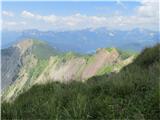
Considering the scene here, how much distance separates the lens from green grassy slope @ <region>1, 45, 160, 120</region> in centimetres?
782

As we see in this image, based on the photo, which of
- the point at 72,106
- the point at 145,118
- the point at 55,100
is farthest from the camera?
the point at 55,100

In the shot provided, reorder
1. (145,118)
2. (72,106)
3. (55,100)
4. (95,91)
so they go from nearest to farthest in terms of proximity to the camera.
Answer: 1. (145,118)
2. (72,106)
3. (55,100)
4. (95,91)

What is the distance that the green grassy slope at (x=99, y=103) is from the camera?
7.82 meters

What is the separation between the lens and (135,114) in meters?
7.57

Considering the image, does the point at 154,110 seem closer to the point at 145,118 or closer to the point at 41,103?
the point at 145,118

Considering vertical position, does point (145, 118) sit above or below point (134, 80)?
below

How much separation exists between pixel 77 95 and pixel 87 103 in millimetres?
568

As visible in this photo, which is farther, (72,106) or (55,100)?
(55,100)

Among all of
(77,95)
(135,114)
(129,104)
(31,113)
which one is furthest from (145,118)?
(31,113)

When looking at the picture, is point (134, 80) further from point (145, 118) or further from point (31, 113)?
point (31, 113)

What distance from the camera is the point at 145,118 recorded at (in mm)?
7449

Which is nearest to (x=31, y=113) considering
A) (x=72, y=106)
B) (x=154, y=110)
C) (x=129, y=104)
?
(x=72, y=106)

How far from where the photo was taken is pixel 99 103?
811 cm

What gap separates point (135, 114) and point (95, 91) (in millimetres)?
1919
